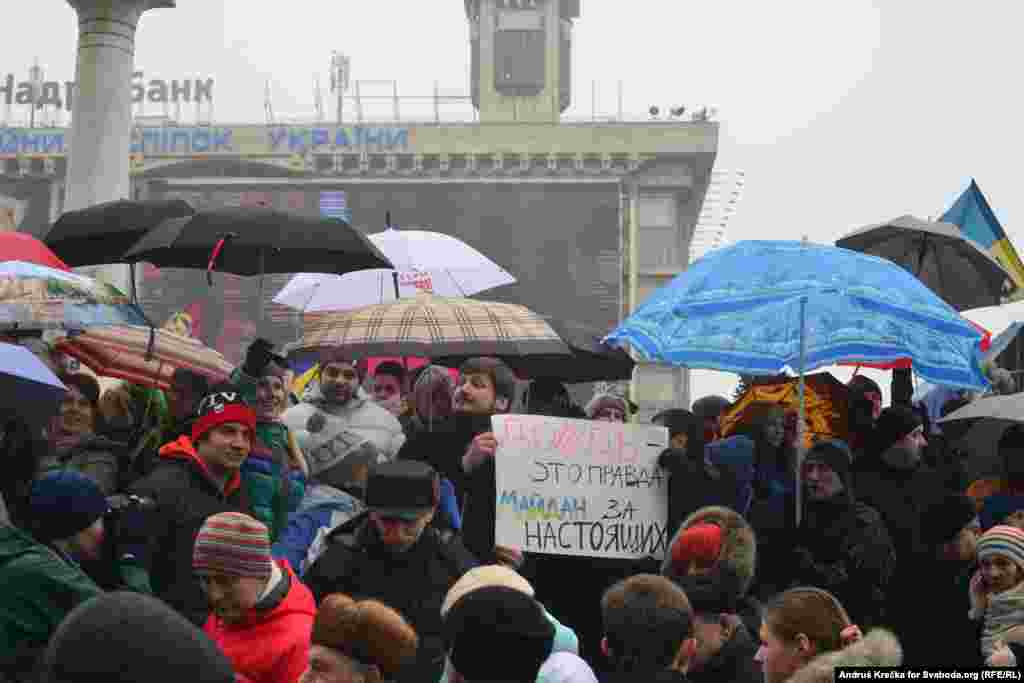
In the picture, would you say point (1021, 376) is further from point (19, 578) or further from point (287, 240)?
point (19, 578)

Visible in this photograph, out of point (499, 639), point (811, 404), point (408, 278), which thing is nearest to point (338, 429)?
point (811, 404)

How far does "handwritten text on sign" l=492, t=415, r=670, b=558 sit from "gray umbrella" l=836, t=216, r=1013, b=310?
3234 mm

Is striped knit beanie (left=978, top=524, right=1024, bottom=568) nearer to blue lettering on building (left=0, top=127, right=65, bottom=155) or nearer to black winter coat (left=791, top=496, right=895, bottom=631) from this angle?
black winter coat (left=791, top=496, right=895, bottom=631)

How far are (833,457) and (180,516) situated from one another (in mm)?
2596

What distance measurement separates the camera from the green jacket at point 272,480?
622 centimetres

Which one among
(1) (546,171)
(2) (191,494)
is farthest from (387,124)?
(2) (191,494)

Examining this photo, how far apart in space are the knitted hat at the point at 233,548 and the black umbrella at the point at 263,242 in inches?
122

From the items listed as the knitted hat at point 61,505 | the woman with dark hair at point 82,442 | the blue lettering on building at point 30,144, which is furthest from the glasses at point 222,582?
the blue lettering on building at point 30,144

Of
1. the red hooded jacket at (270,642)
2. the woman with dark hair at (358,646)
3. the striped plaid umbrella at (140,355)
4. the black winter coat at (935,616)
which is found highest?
the striped plaid umbrella at (140,355)

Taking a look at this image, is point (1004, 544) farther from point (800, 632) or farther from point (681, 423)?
point (681, 423)

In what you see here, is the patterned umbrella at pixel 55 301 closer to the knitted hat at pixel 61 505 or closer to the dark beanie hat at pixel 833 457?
the knitted hat at pixel 61 505

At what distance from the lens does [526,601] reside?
3.76 m

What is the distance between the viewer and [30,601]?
4.53m

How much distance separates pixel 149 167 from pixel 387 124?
10111mm
